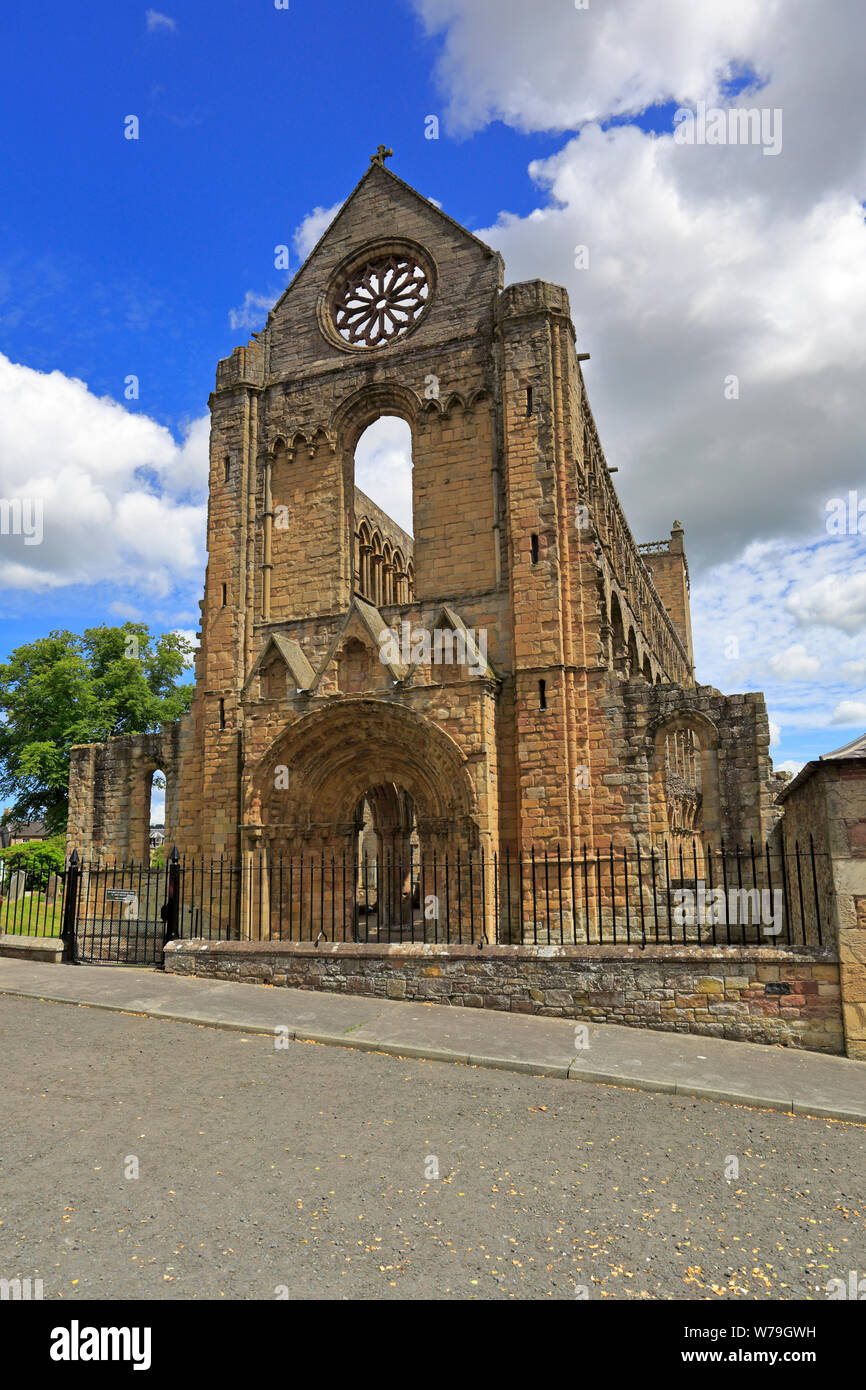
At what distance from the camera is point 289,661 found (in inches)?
677

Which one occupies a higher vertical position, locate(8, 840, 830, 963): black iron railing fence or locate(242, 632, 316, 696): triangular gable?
locate(242, 632, 316, 696): triangular gable

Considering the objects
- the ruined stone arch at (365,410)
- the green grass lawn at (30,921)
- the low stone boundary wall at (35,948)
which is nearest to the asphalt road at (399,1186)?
the low stone boundary wall at (35,948)

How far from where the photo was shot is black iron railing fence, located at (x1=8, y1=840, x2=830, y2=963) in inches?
496

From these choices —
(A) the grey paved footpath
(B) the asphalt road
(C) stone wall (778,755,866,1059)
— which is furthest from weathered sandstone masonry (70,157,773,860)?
(B) the asphalt road

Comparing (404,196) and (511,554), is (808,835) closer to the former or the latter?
(511,554)

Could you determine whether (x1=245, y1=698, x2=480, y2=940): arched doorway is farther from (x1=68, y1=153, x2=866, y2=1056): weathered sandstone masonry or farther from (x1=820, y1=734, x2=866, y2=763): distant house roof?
(x1=820, y1=734, x2=866, y2=763): distant house roof

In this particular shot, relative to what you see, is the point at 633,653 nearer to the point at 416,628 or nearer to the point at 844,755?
the point at 416,628

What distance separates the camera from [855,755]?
29.5ft

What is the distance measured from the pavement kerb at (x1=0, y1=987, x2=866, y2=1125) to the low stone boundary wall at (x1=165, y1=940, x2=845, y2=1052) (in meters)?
1.56

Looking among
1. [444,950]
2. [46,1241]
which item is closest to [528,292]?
[444,950]

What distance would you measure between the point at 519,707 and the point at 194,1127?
34.7 feet

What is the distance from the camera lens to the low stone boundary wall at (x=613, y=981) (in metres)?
9.08

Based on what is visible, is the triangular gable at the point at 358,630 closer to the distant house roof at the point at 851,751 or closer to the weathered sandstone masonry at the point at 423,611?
the weathered sandstone masonry at the point at 423,611

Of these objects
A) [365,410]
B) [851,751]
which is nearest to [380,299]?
[365,410]
